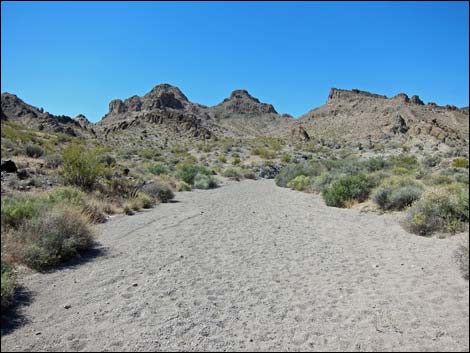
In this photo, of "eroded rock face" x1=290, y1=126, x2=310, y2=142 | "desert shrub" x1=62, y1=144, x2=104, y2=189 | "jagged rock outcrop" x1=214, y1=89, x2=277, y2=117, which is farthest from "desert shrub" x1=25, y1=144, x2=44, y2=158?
"jagged rock outcrop" x1=214, y1=89, x2=277, y2=117

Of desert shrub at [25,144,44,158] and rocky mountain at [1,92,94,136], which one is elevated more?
rocky mountain at [1,92,94,136]

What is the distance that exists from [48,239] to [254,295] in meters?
4.32

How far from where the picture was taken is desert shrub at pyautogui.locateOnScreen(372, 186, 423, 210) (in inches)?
444

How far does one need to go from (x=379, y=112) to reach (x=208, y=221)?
71.4 meters

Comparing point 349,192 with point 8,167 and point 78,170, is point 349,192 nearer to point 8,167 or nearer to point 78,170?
point 78,170

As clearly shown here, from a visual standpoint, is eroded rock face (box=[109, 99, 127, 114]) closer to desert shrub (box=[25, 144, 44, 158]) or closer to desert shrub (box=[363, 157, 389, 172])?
desert shrub (box=[25, 144, 44, 158])

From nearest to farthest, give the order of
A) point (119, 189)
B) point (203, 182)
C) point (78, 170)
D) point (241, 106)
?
1. point (78, 170)
2. point (119, 189)
3. point (203, 182)
4. point (241, 106)

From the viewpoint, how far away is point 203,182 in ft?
75.3

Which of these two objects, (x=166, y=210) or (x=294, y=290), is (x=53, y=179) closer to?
(x=166, y=210)

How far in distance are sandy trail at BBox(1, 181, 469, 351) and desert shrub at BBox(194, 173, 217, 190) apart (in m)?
12.9

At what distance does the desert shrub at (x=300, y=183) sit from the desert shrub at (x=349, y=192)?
5581mm

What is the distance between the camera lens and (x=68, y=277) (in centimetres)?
623

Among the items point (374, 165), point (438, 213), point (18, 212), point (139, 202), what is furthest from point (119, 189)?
point (374, 165)

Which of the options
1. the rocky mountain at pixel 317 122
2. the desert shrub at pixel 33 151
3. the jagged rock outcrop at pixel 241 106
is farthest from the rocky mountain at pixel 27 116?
the jagged rock outcrop at pixel 241 106
